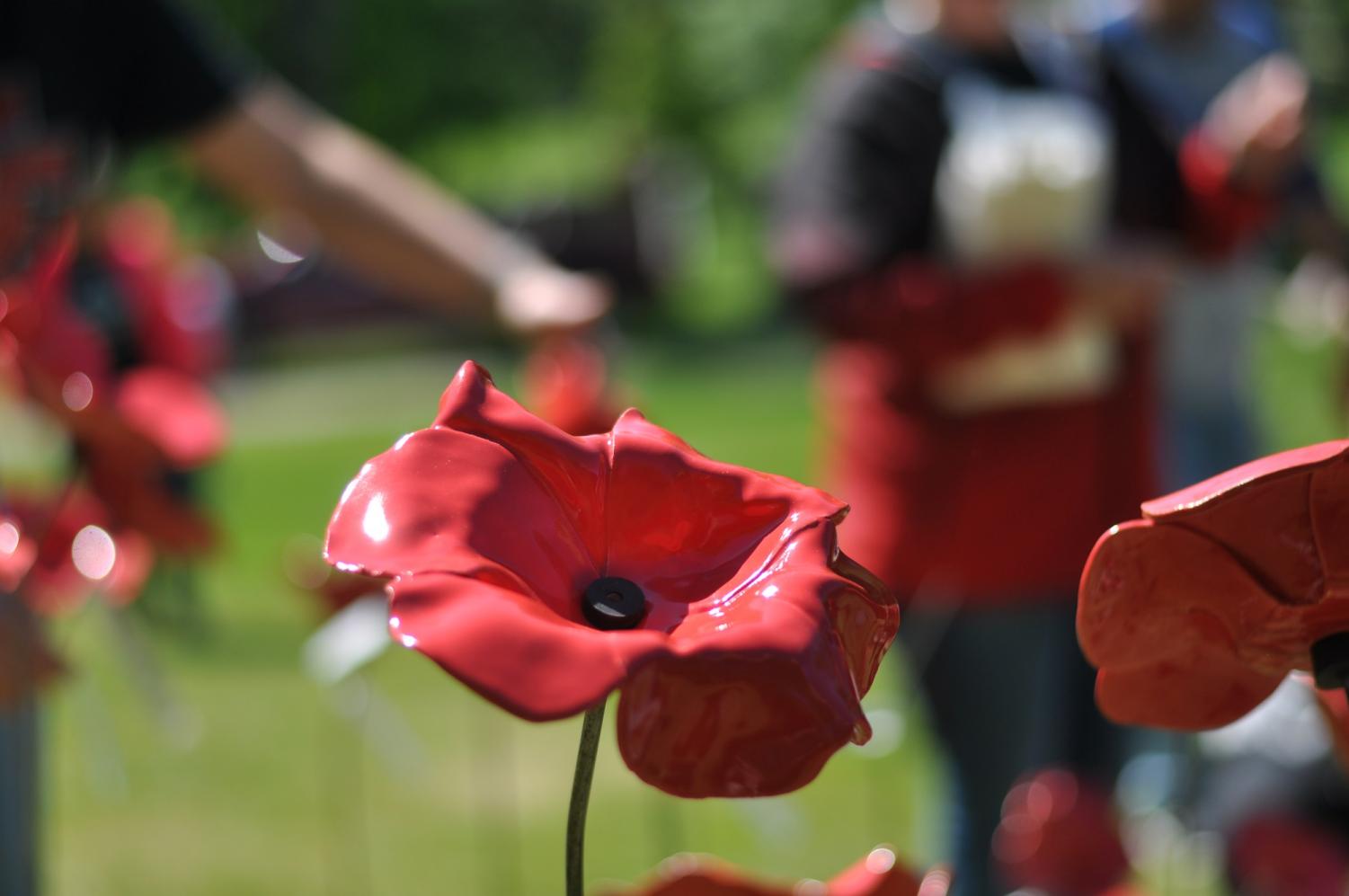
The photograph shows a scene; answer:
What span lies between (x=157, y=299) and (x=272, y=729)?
1.24m

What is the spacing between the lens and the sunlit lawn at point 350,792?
3.14 metres

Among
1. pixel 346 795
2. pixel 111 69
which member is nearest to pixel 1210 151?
pixel 111 69

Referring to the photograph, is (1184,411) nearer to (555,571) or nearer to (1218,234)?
(1218,234)

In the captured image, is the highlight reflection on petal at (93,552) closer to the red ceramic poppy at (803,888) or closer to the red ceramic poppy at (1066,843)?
the red ceramic poppy at (803,888)

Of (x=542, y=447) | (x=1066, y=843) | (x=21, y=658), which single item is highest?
(x=542, y=447)

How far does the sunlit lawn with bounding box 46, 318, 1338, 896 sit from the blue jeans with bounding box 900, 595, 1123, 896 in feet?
0.36

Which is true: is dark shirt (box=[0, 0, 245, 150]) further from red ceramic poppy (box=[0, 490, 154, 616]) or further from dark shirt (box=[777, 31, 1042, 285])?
dark shirt (box=[777, 31, 1042, 285])

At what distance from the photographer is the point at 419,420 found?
9984 millimetres

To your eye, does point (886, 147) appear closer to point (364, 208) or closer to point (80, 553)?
point (364, 208)

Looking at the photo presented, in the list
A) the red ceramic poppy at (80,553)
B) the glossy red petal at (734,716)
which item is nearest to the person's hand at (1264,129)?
the red ceramic poppy at (80,553)

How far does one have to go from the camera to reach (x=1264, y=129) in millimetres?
2467

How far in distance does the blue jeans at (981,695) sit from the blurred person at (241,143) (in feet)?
2.60

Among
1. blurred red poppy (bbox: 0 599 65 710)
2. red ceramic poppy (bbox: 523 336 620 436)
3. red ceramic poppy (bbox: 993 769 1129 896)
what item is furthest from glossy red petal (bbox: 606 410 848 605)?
red ceramic poppy (bbox: 993 769 1129 896)

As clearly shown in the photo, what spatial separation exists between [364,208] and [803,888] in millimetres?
1212
